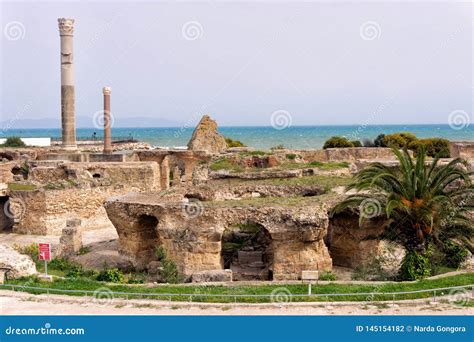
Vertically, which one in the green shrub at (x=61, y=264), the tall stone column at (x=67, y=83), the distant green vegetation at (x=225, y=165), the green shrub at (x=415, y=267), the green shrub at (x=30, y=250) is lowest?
the green shrub at (x=61, y=264)

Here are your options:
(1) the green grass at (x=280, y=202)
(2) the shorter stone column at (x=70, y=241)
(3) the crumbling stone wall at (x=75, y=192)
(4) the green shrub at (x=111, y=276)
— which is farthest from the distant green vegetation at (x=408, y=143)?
(4) the green shrub at (x=111, y=276)

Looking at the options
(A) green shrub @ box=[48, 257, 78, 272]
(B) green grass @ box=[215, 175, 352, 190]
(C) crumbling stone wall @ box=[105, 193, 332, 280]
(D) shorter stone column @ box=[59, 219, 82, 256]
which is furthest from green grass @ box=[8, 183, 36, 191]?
(C) crumbling stone wall @ box=[105, 193, 332, 280]

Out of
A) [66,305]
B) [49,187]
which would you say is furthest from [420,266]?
[49,187]

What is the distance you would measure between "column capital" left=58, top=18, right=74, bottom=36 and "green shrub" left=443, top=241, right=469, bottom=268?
25.2 meters

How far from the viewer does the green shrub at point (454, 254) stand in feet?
49.3

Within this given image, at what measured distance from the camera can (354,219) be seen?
17938 mm

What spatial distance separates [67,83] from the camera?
33.7m

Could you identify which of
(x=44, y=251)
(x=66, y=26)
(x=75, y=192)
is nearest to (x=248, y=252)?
(x=44, y=251)

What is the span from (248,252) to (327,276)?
3897 millimetres

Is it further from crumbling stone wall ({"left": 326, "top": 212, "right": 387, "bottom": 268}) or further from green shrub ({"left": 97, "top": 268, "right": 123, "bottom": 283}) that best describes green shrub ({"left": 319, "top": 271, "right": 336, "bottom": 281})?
green shrub ({"left": 97, "top": 268, "right": 123, "bottom": 283})

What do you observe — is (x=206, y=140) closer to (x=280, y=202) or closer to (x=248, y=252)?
(x=248, y=252)

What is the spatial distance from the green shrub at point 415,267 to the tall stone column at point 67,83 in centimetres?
2447

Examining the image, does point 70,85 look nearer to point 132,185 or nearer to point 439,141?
point 132,185

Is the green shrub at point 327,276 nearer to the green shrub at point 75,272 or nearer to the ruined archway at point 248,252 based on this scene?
the ruined archway at point 248,252
